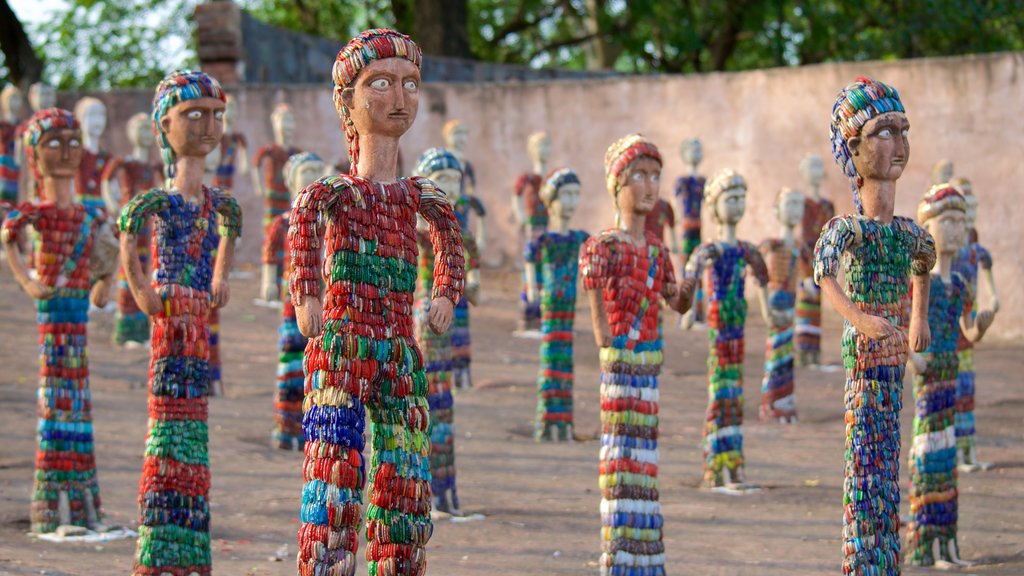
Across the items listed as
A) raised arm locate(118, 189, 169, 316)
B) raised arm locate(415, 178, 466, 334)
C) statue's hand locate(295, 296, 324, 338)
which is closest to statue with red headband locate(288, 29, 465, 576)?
statue's hand locate(295, 296, 324, 338)

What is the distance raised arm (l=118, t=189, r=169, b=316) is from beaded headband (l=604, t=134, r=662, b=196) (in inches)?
86.8

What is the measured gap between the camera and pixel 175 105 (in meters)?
7.29

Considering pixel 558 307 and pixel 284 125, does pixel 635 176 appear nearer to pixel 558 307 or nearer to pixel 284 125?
pixel 558 307

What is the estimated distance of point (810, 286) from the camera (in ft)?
44.5

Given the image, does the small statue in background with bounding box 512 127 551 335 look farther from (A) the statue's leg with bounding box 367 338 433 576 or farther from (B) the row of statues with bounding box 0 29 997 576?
(A) the statue's leg with bounding box 367 338 433 576

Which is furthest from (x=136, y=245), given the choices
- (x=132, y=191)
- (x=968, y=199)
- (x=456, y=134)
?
(x=456, y=134)

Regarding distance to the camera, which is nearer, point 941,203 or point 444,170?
point 941,203

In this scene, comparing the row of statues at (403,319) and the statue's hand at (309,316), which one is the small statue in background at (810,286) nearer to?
the row of statues at (403,319)

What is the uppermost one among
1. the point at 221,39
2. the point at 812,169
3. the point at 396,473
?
the point at 221,39

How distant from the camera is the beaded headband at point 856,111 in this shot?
655cm

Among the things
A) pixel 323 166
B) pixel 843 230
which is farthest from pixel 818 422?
pixel 843 230

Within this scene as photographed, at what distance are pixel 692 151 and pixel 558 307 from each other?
5056mm

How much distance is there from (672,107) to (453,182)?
28.8ft

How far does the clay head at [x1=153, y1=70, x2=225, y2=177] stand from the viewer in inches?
285
